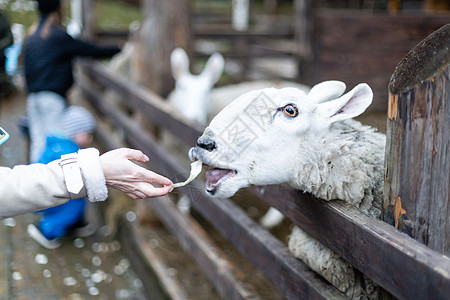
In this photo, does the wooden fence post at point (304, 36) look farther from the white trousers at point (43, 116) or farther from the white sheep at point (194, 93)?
the white trousers at point (43, 116)

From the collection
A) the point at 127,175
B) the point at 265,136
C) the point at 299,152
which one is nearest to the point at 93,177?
the point at 127,175

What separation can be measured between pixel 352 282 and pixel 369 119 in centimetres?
285

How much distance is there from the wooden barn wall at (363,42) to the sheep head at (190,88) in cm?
105

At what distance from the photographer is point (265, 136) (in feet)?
5.83

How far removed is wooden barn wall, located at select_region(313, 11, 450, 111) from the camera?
4566 millimetres

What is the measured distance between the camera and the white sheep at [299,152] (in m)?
1.75

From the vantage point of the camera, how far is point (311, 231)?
6.21ft

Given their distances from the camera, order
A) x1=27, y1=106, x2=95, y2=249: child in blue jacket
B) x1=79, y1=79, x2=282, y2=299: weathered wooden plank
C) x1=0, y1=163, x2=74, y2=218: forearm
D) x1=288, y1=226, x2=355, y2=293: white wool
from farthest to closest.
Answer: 1. x1=27, y1=106, x2=95, y2=249: child in blue jacket
2. x1=79, y1=79, x2=282, y2=299: weathered wooden plank
3. x1=288, y1=226, x2=355, y2=293: white wool
4. x1=0, y1=163, x2=74, y2=218: forearm

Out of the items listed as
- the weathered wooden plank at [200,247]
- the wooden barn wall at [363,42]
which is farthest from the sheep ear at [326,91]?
the wooden barn wall at [363,42]

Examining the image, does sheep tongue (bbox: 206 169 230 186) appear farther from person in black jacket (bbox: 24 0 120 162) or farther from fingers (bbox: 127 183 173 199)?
person in black jacket (bbox: 24 0 120 162)

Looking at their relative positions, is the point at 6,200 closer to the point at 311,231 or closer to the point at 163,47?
the point at 311,231

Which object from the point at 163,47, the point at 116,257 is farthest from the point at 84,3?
the point at 116,257

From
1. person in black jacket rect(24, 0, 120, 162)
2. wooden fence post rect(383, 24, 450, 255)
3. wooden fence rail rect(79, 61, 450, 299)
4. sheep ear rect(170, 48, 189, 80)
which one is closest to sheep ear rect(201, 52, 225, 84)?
sheep ear rect(170, 48, 189, 80)

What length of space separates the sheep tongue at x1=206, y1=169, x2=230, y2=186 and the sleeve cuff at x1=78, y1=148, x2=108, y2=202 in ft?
1.28
